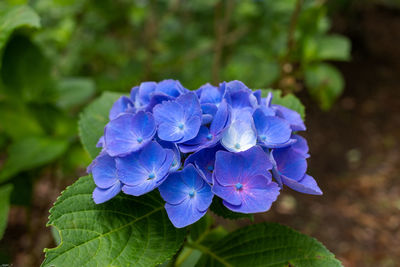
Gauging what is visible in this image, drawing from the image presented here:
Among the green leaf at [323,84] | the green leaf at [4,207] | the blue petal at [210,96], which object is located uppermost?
the blue petal at [210,96]

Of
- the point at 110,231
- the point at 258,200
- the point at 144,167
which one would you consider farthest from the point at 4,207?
the point at 258,200

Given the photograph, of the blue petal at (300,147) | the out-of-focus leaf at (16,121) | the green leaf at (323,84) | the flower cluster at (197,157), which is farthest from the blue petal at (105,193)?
the green leaf at (323,84)

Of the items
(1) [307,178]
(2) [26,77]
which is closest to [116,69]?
(2) [26,77]

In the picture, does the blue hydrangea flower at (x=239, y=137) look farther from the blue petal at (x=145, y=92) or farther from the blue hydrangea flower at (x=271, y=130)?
the blue petal at (x=145, y=92)

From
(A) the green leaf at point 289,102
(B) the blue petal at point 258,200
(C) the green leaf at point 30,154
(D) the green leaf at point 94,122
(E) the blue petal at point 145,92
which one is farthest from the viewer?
(C) the green leaf at point 30,154

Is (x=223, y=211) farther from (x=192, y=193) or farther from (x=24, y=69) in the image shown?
(x=24, y=69)

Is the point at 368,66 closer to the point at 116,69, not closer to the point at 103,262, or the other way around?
the point at 116,69
